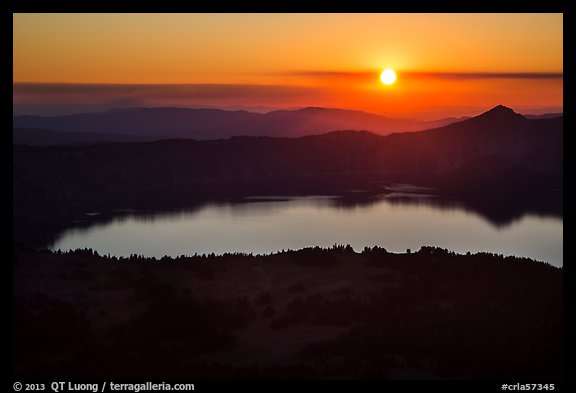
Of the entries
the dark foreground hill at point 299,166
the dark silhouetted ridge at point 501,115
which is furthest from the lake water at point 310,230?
the dark silhouetted ridge at point 501,115

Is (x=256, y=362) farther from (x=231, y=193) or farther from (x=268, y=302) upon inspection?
→ (x=231, y=193)

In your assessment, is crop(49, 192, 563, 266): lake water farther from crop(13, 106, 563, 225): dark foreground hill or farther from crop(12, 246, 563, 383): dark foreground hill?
crop(12, 246, 563, 383): dark foreground hill

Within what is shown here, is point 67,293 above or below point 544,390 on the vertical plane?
above

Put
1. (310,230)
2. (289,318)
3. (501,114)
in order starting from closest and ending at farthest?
(289,318), (310,230), (501,114)

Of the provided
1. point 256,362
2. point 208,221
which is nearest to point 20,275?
point 256,362

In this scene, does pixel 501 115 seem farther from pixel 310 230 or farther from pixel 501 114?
pixel 310 230

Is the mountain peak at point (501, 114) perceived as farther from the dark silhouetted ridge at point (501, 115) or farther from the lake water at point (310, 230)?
the lake water at point (310, 230)

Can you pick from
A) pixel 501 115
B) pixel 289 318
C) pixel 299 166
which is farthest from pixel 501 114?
pixel 289 318
